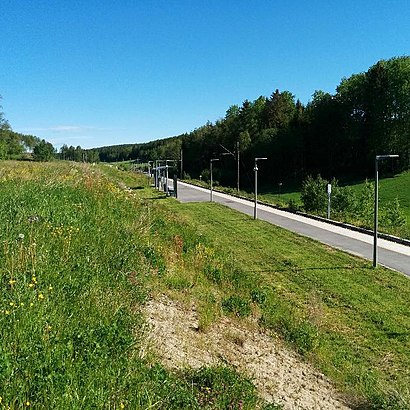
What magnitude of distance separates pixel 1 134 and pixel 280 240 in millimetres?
69077

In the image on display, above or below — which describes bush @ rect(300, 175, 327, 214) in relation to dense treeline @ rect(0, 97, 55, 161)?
below

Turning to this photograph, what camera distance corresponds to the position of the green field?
3654 mm

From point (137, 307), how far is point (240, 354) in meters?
1.70

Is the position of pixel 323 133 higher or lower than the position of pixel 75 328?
higher

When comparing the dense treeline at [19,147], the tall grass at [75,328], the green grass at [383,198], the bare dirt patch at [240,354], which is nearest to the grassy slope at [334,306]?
the bare dirt patch at [240,354]

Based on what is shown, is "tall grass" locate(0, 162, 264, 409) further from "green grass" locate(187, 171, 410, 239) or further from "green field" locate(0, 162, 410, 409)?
"green grass" locate(187, 171, 410, 239)

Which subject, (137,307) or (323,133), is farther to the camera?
(323,133)

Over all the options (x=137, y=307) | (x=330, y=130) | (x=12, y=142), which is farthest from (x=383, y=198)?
(x=12, y=142)

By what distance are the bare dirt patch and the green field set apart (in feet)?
0.80

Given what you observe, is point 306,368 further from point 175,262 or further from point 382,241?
point 382,241

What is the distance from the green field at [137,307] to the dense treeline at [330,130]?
40381 mm

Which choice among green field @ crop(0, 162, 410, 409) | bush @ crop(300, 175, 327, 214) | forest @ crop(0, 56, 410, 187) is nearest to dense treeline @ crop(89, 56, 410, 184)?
forest @ crop(0, 56, 410, 187)

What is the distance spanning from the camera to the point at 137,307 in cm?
589

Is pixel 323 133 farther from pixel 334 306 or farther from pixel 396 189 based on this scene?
pixel 334 306
